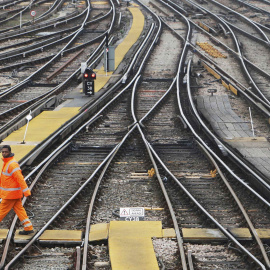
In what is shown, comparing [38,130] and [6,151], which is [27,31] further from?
[6,151]

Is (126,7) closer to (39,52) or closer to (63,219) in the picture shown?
→ (39,52)

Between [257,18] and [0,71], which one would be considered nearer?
[0,71]

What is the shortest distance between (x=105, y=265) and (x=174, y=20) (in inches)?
1503

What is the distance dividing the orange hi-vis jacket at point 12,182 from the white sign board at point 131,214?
1772 millimetres

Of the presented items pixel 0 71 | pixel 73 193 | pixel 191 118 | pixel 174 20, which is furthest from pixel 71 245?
pixel 174 20

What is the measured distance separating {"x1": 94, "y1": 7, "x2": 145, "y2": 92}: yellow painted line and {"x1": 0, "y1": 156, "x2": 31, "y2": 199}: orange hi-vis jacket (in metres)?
14.9

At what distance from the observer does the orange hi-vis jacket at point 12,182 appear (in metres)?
11.1

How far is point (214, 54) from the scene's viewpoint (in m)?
35.0

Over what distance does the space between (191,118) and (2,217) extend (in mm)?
11223

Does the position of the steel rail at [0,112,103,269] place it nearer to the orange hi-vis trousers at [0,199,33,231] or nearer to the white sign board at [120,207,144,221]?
the orange hi-vis trousers at [0,199,33,231]

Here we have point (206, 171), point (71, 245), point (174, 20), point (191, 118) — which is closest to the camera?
point (71, 245)

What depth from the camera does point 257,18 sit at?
156 ft

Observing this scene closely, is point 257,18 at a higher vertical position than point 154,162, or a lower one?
higher

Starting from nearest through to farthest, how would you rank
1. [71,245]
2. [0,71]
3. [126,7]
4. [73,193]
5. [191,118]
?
[71,245] < [73,193] < [191,118] < [0,71] < [126,7]
